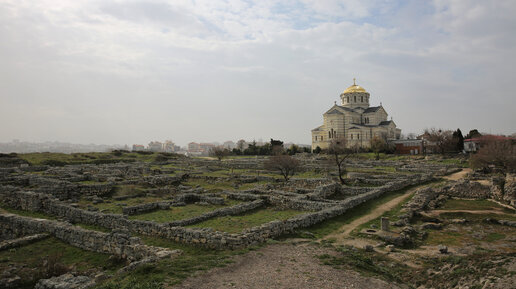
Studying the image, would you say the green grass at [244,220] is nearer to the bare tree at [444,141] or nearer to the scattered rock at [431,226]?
the scattered rock at [431,226]

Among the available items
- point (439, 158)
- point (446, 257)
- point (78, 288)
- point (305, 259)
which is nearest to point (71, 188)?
point (78, 288)

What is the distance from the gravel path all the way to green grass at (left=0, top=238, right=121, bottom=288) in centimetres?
421

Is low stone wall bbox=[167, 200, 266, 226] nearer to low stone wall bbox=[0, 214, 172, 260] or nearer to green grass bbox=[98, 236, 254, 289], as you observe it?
low stone wall bbox=[0, 214, 172, 260]

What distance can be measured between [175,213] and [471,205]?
1967 centimetres

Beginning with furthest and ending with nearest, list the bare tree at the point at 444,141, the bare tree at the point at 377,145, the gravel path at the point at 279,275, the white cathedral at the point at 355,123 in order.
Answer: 1. the white cathedral at the point at 355,123
2. the bare tree at the point at 377,145
3. the bare tree at the point at 444,141
4. the gravel path at the point at 279,275

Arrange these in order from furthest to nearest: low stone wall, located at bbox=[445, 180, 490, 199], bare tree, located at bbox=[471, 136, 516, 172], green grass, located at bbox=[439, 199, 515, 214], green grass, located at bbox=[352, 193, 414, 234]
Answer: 1. bare tree, located at bbox=[471, 136, 516, 172]
2. low stone wall, located at bbox=[445, 180, 490, 199]
3. green grass, located at bbox=[439, 199, 515, 214]
4. green grass, located at bbox=[352, 193, 414, 234]

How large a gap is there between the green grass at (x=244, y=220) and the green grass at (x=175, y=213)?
2.05m

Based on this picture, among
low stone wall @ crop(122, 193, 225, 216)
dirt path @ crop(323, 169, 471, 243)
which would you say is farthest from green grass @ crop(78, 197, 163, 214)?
dirt path @ crop(323, 169, 471, 243)

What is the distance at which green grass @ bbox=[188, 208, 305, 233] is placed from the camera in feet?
48.3

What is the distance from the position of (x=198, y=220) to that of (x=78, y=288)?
7.57 meters

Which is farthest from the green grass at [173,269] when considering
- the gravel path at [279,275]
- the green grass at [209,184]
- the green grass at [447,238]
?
the green grass at [209,184]

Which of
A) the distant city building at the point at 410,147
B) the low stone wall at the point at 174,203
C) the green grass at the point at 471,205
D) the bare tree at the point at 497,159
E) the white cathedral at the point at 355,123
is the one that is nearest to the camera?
the low stone wall at the point at 174,203

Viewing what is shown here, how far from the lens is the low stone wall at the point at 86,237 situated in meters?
10.8

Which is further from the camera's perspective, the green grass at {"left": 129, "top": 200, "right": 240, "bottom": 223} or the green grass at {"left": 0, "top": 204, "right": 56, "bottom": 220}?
the green grass at {"left": 0, "top": 204, "right": 56, "bottom": 220}
